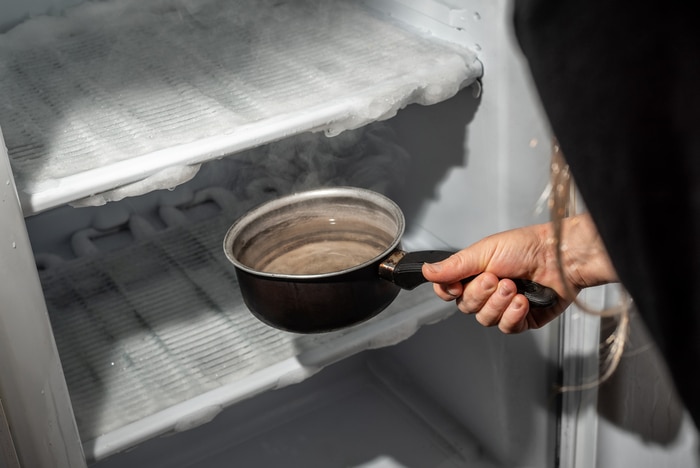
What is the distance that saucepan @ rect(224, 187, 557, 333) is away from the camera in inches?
38.9

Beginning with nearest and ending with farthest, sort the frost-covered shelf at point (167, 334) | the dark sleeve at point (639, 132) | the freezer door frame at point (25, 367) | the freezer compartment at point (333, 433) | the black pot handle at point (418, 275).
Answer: the dark sleeve at point (639, 132), the freezer door frame at point (25, 367), the black pot handle at point (418, 275), the frost-covered shelf at point (167, 334), the freezer compartment at point (333, 433)

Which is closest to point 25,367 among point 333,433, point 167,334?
point 167,334

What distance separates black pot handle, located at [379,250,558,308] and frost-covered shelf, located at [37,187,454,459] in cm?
23

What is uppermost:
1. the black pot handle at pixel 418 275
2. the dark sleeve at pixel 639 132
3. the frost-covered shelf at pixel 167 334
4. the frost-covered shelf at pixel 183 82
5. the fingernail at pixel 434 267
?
the dark sleeve at pixel 639 132

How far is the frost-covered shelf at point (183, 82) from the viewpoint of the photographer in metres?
0.98

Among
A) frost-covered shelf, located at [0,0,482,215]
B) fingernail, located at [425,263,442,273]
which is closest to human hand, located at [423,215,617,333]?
fingernail, located at [425,263,442,273]

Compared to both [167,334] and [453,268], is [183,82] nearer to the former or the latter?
[167,334]

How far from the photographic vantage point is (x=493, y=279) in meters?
0.97

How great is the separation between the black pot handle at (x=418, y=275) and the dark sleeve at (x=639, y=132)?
1.75ft

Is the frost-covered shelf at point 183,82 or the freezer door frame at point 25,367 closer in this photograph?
the freezer door frame at point 25,367

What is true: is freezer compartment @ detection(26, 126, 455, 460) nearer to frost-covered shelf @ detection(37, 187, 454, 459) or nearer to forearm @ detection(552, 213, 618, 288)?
frost-covered shelf @ detection(37, 187, 454, 459)

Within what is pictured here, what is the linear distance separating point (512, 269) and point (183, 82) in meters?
0.52

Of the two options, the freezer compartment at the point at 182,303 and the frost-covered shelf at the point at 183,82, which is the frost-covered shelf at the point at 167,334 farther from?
the frost-covered shelf at the point at 183,82

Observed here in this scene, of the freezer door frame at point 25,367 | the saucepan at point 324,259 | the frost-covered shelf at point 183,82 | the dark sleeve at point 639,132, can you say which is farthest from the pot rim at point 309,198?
the dark sleeve at point 639,132
